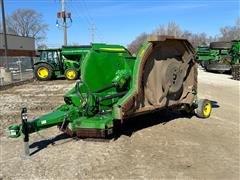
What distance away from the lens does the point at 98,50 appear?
5.89m

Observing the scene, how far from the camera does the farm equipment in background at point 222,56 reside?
68.8 ft

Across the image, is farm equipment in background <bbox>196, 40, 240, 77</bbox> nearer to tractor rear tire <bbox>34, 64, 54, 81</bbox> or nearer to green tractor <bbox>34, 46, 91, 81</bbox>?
green tractor <bbox>34, 46, 91, 81</bbox>

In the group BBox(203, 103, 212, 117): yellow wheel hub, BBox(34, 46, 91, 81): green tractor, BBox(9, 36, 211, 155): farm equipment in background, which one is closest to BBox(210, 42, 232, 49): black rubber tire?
BBox(34, 46, 91, 81): green tractor

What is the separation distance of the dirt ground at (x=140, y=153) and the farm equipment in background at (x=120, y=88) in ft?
1.32

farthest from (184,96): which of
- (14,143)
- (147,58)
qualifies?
(14,143)

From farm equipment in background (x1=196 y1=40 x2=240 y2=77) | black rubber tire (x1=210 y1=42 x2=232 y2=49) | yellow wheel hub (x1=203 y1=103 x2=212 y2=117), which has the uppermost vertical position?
black rubber tire (x1=210 y1=42 x2=232 y2=49)

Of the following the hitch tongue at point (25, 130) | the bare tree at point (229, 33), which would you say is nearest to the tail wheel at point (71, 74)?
the hitch tongue at point (25, 130)

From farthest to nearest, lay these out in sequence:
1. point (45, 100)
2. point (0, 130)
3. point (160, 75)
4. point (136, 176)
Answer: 1. point (45, 100)
2. point (0, 130)
3. point (160, 75)
4. point (136, 176)

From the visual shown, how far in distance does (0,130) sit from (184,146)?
387 centimetres

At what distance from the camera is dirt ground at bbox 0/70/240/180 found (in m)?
4.33

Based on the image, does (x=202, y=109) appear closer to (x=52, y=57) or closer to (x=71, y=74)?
(x=71, y=74)

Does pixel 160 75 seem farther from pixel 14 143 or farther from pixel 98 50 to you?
pixel 14 143

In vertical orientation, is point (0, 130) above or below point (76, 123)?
below

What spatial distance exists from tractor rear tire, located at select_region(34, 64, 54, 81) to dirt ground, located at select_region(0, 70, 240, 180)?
12312 millimetres
